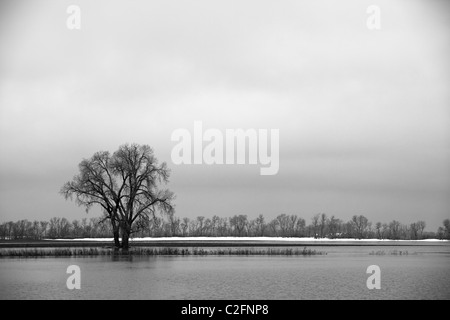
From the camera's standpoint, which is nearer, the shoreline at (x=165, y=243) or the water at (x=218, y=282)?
the water at (x=218, y=282)

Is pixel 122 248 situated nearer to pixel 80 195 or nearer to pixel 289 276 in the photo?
pixel 80 195

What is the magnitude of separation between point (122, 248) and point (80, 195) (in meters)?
8.83

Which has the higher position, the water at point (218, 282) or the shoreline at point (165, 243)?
the water at point (218, 282)

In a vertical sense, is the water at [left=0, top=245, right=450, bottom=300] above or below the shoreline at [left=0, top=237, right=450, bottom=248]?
above

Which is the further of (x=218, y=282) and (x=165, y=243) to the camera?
(x=165, y=243)

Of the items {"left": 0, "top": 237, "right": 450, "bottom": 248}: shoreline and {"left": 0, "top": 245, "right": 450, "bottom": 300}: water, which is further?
{"left": 0, "top": 237, "right": 450, "bottom": 248}: shoreline

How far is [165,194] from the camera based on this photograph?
236ft
